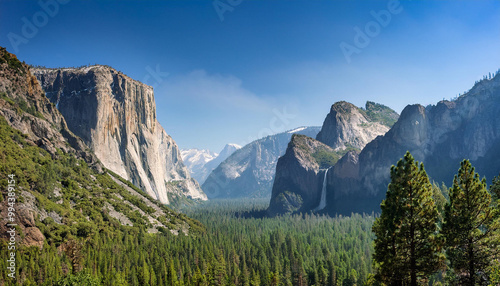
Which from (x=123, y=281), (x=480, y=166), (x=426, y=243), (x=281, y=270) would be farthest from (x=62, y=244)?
(x=480, y=166)

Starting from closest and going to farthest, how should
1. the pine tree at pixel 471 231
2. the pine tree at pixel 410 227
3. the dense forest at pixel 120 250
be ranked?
the pine tree at pixel 471 231, the pine tree at pixel 410 227, the dense forest at pixel 120 250

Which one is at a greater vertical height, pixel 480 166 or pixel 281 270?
pixel 480 166

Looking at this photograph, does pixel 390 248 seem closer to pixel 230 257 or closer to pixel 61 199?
pixel 230 257

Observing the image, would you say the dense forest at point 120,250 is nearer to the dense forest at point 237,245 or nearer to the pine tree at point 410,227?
the dense forest at point 237,245

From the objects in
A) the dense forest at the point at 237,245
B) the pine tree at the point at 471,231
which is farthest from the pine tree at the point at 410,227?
the pine tree at the point at 471,231

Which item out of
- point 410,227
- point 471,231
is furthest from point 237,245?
point 471,231

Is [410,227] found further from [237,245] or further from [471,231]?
[237,245]
